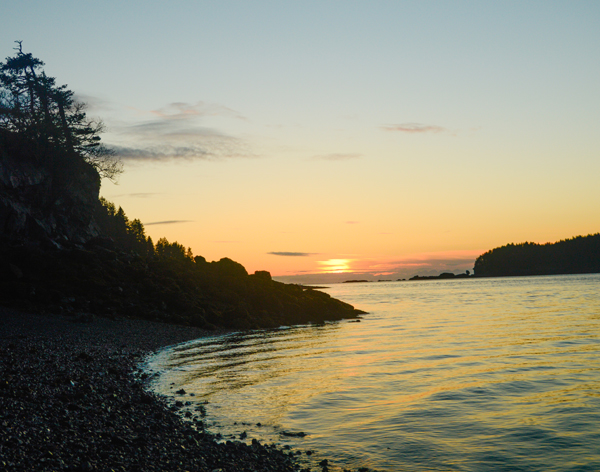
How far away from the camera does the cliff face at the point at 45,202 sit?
47.2 m

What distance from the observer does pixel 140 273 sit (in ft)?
160

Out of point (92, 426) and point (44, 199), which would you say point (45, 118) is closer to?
point (44, 199)

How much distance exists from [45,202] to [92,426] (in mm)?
50016

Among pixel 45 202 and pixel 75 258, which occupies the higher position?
pixel 45 202

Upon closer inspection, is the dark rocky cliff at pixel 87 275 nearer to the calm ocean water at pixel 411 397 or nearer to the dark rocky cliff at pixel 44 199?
the dark rocky cliff at pixel 44 199

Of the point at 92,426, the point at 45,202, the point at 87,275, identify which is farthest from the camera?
the point at 45,202

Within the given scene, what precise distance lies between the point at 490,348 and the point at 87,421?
25.0 metres

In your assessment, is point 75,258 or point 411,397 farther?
point 75,258

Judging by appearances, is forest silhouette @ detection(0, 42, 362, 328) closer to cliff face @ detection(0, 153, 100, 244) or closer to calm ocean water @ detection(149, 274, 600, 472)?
cliff face @ detection(0, 153, 100, 244)

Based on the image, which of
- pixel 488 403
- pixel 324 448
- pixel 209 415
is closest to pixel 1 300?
pixel 209 415

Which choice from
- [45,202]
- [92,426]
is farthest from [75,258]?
[92,426]

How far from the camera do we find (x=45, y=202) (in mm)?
53438

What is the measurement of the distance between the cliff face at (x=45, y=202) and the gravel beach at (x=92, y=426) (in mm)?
31127

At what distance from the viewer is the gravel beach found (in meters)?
9.12
